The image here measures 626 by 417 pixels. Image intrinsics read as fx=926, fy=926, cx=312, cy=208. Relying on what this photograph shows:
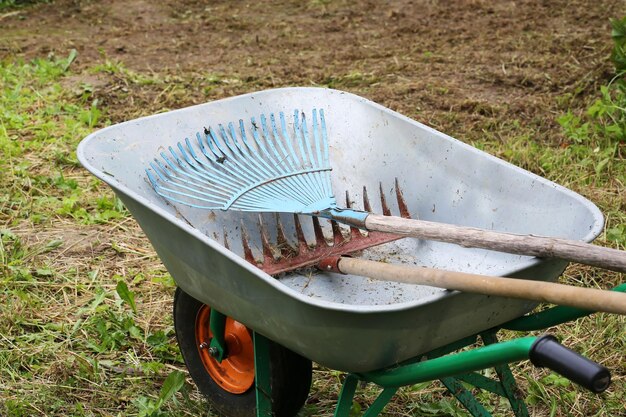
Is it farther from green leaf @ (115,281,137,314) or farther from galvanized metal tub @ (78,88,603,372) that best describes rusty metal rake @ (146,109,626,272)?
green leaf @ (115,281,137,314)

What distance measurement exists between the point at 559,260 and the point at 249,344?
0.94m

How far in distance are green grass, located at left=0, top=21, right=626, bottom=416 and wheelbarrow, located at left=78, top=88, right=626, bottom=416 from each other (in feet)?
1.08

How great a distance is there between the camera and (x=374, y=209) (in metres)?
2.86

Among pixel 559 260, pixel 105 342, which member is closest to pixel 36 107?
pixel 105 342

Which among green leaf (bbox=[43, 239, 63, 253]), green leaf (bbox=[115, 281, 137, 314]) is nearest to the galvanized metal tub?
green leaf (bbox=[115, 281, 137, 314])

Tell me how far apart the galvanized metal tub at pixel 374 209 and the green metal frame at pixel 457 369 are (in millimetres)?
49

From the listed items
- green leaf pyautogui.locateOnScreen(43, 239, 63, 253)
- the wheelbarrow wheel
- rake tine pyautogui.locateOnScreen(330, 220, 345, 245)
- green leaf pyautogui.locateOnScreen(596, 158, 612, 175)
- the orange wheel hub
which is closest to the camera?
the wheelbarrow wheel

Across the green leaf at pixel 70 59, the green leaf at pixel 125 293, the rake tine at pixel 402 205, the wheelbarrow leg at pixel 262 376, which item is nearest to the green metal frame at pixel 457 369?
the wheelbarrow leg at pixel 262 376

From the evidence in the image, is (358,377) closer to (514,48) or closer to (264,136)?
(264,136)

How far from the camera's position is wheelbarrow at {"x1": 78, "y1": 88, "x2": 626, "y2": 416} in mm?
1849

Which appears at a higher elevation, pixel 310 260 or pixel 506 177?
pixel 506 177

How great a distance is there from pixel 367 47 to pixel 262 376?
3.51 meters

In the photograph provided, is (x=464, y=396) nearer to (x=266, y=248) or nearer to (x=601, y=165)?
(x=266, y=248)

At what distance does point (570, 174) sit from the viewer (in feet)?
12.6
